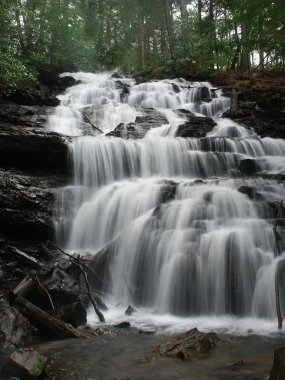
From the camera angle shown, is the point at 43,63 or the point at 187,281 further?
the point at 43,63

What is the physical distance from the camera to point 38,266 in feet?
24.2

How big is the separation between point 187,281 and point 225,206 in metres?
2.24

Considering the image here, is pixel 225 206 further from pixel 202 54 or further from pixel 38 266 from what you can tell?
pixel 202 54

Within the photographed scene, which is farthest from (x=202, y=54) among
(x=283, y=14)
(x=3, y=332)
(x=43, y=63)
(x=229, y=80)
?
(x=3, y=332)

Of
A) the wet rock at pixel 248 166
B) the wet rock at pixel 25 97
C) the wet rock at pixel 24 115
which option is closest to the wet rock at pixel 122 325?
the wet rock at pixel 248 166

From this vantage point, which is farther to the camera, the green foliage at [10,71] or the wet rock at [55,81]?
the wet rock at [55,81]

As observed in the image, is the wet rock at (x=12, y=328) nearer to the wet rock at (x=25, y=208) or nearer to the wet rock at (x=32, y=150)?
the wet rock at (x=25, y=208)

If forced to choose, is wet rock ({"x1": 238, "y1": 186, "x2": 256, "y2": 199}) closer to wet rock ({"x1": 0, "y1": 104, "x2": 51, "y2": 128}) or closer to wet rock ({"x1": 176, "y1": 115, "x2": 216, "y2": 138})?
wet rock ({"x1": 176, "y1": 115, "x2": 216, "y2": 138})

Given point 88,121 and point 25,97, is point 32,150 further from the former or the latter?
point 25,97

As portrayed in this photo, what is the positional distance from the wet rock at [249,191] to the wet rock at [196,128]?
4343 mm

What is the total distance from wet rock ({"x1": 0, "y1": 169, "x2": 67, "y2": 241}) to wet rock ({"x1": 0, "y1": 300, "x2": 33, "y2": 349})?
3.33m

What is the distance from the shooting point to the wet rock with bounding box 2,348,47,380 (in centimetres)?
366

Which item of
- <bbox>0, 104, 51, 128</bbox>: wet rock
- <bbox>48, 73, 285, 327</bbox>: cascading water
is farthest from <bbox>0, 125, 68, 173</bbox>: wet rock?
<bbox>0, 104, 51, 128</bbox>: wet rock

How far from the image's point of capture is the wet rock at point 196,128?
12.6m
